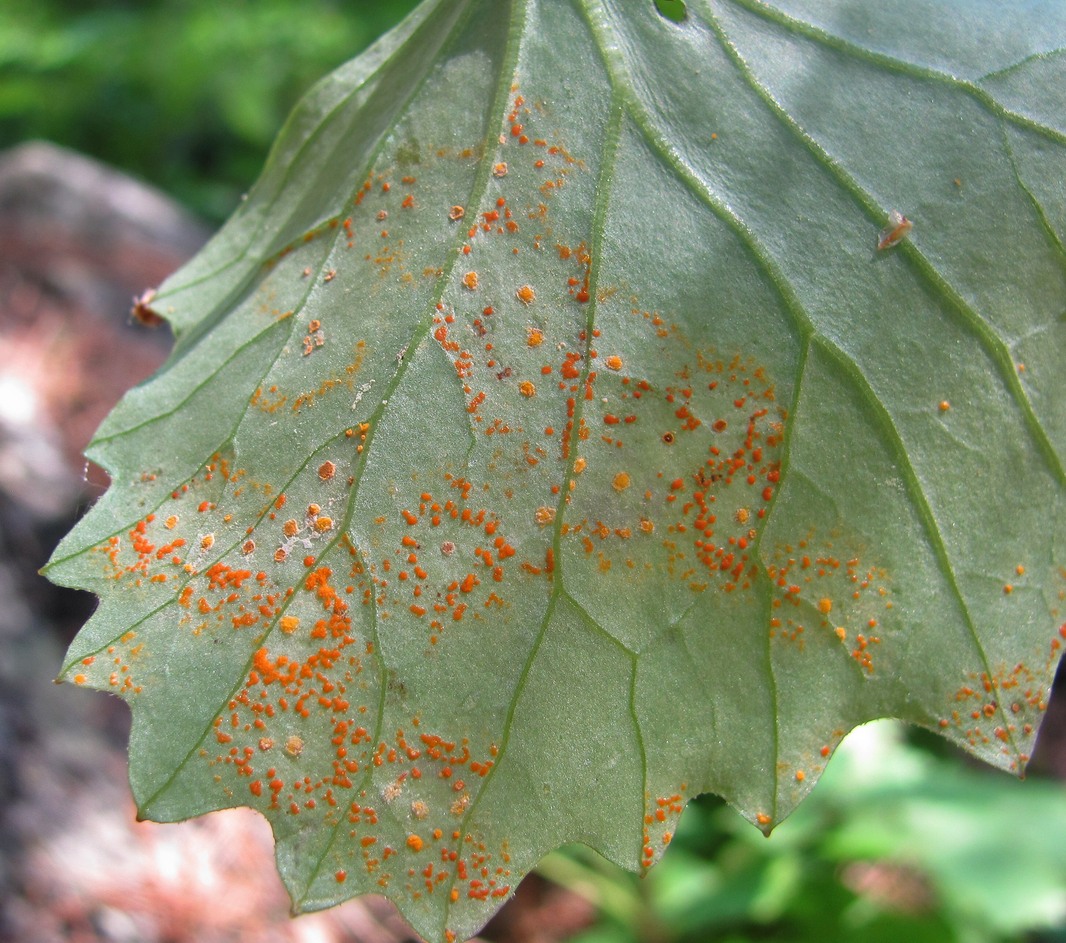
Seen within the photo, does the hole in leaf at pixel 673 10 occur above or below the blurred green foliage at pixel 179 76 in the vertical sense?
above

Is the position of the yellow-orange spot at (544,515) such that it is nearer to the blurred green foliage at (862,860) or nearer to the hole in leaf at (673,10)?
the hole in leaf at (673,10)

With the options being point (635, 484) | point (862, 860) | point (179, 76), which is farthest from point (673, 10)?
point (179, 76)

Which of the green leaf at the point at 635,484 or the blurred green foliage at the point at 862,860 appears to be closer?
the green leaf at the point at 635,484

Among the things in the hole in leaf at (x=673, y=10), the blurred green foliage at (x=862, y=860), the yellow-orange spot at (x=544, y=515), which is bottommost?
the blurred green foliage at (x=862, y=860)

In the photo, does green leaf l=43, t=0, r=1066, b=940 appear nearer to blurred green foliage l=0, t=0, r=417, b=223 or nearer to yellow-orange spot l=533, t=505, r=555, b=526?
yellow-orange spot l=533, t=505, r=555, b=526

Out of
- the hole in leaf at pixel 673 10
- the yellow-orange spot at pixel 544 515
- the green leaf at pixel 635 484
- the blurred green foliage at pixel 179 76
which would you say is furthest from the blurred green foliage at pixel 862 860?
the blurred green foliage at pixel 179 76

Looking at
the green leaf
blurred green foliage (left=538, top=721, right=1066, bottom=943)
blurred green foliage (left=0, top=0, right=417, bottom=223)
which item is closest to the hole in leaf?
the green leaf
